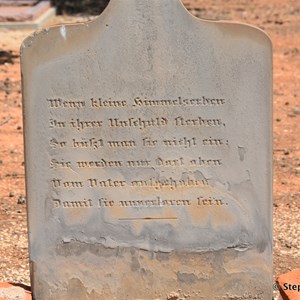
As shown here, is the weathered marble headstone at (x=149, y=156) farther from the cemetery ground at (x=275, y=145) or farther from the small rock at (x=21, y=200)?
the small rock at (x=21, y=200)

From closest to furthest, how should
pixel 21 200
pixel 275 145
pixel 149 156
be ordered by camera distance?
pixel 149 156 < pixel 21 200 < pixel 275 145

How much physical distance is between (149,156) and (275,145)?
13.1ft

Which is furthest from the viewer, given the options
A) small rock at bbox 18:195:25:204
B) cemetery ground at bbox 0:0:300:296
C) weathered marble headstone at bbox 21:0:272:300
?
small rock at bbox 18:195:25:204

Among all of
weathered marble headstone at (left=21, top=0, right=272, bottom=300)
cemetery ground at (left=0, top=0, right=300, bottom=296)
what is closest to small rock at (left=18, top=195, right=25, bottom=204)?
cemetery ground at (left=0, top=0, right=300, bottom=296)

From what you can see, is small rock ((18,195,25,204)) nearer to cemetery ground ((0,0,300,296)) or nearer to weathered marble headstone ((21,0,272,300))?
cemetery ground ((0,0,300,296))

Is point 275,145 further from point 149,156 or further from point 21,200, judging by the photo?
point 149,156

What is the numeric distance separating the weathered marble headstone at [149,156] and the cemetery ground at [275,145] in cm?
93

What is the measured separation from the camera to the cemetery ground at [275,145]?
6.36m

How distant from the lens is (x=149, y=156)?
16.5ft

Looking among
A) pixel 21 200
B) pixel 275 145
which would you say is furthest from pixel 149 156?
pixel 275 145

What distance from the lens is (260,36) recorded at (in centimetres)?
491

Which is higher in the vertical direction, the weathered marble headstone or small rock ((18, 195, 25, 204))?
the weathered marble headstone

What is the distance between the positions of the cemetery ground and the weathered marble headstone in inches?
36.6

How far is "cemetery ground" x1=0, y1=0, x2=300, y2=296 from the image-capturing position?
20.9ft
